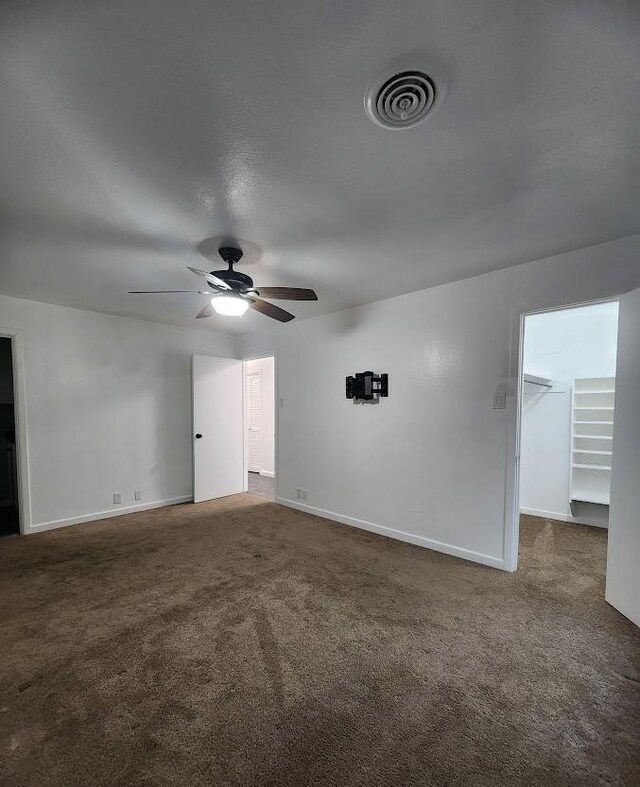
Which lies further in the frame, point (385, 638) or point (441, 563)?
point (441, 563)

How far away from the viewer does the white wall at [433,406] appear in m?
2.68

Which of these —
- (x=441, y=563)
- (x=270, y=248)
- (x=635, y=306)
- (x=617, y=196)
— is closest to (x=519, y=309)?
(x=635, y=306)

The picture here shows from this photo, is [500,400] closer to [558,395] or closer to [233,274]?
[558,395]

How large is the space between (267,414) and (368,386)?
3.57 metres

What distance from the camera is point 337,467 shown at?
157 inches

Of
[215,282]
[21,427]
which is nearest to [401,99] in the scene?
[215,282]

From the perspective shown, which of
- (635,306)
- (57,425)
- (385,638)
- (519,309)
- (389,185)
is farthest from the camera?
(57,425)

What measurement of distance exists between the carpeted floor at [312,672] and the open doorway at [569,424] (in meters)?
1.07

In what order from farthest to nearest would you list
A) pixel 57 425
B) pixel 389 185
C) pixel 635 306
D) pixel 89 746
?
1. pixel 57 425
2. pixel 635 306
3. pixel 389 185
4. pixel 89 746

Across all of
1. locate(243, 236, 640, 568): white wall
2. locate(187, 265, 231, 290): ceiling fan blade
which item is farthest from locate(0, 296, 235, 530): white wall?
locate(187, 265, 231, 290): ceiling fan blade

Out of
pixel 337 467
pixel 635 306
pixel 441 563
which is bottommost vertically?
pixel 441 563

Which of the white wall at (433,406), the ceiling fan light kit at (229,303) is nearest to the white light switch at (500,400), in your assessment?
the white wall at (433,406)

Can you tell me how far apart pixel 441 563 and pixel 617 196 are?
2.76 metres

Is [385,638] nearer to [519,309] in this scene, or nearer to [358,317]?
[519,309]
